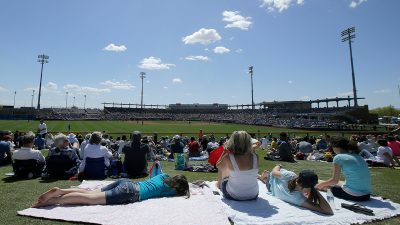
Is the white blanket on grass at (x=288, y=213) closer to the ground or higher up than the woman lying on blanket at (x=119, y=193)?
closer to the ground

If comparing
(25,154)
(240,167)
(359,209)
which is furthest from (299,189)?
(25,154)

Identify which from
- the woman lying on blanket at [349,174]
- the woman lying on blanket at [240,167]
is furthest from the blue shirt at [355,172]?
the woman lying on blanket at [240,167]

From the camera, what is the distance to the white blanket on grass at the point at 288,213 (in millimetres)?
5234

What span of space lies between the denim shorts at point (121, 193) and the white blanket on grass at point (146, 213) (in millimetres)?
122

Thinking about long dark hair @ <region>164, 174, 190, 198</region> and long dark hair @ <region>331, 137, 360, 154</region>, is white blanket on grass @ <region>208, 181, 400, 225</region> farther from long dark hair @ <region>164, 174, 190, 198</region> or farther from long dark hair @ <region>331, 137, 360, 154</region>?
long dark hair @ <region>331, 137, 360, 154</region>

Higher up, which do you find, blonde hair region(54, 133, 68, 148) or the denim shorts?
blonde hair region(54, 133, 68, 148)

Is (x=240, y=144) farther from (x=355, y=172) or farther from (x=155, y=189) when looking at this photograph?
(x=355, y=172)

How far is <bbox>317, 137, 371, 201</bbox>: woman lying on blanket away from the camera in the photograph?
6234 millimetres

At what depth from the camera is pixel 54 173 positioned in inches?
342

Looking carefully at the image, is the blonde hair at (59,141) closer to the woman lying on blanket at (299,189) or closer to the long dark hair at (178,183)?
the long dark hair at (178,183)

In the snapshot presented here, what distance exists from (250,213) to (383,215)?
237 cm

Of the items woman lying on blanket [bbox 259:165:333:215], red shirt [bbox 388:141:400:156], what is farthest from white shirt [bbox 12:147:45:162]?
red shirt [bbox 388:141:400:156]

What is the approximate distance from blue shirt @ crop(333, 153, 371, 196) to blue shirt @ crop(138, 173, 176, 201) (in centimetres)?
345

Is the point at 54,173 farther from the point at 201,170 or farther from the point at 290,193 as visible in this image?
the point at 290,193
